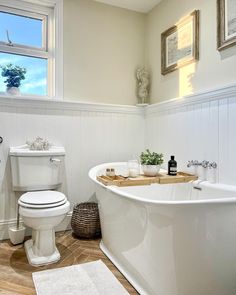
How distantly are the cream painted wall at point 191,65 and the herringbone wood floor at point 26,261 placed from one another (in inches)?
66.6

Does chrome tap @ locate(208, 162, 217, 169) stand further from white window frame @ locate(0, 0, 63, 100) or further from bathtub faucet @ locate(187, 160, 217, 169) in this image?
white window frame @ locate(0, 0, 63, 100)

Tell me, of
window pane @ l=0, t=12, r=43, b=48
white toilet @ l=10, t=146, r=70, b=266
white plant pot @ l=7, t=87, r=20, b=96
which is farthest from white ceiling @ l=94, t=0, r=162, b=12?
white toilet @ l=10, t=146, r=70, b=266

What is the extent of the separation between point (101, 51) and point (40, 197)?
5.93 ft

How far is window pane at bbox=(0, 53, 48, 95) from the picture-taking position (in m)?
2.53

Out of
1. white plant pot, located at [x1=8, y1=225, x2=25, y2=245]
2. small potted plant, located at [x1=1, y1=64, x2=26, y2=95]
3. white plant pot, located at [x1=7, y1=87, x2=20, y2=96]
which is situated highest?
small potted plant, located at [x1=1, y1=64, x2=26, y2=95]

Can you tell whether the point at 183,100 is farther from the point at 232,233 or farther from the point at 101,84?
the point at 232,233

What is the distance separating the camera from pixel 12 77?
2.43 m

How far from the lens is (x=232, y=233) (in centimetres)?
133

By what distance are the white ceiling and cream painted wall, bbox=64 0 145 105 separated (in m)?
0.05

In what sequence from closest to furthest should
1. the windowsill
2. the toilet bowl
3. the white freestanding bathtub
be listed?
the white freestanding bathtub
the toilet bowl
the windowsill

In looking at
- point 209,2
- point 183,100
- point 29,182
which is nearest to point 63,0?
point 209,2

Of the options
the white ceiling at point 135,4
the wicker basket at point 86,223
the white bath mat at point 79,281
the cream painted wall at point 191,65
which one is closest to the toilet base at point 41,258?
the white bath mat at point 79,281

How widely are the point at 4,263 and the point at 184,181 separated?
1.62 metres

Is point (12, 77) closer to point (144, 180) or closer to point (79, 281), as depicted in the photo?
point (144, 180)
